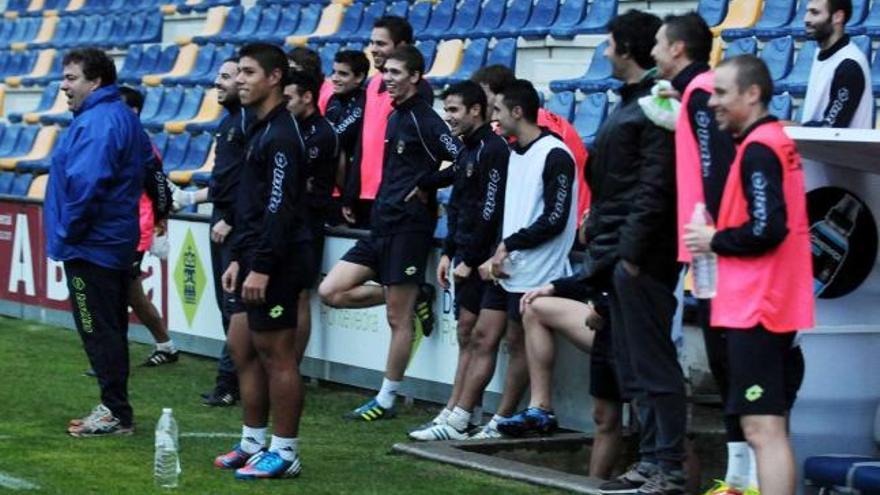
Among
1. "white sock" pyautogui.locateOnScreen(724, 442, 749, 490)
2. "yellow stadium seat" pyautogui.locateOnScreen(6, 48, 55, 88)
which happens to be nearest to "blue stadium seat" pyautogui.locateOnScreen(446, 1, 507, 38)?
"yellow stadium seat" pyautogui.locateOnScreen(6, 48, 55, 88)

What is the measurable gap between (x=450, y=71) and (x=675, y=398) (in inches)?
256

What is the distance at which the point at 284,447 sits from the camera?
7.37m

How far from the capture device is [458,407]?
869cm

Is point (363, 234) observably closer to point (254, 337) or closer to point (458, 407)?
point (458, 407)

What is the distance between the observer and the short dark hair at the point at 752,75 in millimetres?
5828

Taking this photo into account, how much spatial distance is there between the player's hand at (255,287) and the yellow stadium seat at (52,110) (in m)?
10.9

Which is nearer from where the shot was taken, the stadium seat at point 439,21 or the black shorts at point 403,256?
the black shorts at point 403,256

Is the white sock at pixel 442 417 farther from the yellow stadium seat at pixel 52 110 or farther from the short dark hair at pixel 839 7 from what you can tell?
the yellow stadium seat at pixel 52 110

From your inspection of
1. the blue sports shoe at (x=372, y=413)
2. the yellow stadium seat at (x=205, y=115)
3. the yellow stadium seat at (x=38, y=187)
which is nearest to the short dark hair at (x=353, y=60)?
the blue sports shoe at (x=372, y=413)

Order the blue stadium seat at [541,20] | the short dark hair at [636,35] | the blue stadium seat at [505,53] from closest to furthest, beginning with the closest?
the short dark hair at [636,35]
the blue stadium seat at [505,53]
the blue stadium seat at [541,20]

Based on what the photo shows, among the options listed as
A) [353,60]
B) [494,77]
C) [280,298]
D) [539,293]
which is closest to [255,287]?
[280,298]

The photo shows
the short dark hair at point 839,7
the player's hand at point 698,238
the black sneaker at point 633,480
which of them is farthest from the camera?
the short dark hair at point 839,7

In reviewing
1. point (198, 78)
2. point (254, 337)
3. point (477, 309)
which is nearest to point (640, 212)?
point (254, 337)

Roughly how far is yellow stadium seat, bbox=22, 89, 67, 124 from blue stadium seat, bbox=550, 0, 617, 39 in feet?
22.9
